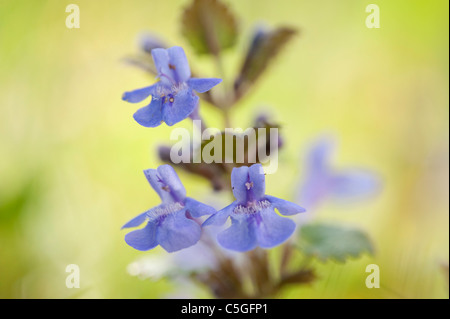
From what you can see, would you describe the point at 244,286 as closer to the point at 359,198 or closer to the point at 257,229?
the point at 257,229

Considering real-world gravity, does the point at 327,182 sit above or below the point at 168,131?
below

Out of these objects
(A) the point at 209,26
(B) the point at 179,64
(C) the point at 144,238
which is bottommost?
(C) the point at 144,238

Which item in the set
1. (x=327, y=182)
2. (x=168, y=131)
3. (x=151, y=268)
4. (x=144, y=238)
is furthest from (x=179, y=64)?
(x=168, y=131)

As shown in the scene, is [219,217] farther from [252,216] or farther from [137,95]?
[137,95]

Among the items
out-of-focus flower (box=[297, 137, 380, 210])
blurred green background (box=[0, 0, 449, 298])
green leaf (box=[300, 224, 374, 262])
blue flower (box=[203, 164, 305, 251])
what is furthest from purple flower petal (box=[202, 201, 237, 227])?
out-of-focus flower (box=[297, 137, 380, 210])

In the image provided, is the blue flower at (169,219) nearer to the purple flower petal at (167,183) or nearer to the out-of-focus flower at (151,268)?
the purple flower petal at (167,183)

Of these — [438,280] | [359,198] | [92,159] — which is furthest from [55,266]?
[438,280]
